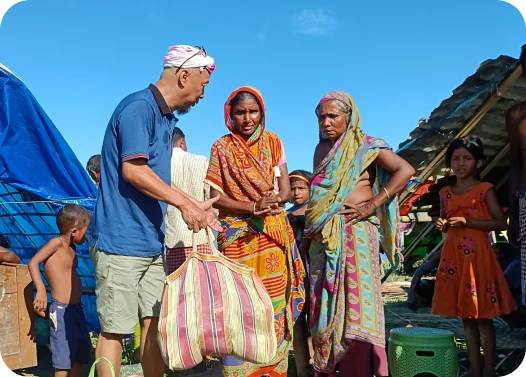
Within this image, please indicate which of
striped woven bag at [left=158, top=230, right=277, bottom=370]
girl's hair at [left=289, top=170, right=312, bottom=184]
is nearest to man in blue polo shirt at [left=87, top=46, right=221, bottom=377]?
striped woven bag at [left=158, top=230, right=277, bottom=370]

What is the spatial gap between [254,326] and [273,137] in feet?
4.91

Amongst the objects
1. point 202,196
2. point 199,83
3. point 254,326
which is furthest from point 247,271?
point 202,196

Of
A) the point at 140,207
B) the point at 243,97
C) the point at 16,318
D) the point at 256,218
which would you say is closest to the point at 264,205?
the point at 256,218

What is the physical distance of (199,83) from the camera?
2.99 m

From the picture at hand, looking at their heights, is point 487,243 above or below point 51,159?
below

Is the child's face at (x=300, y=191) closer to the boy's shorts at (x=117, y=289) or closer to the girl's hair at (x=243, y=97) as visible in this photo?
the girl's hair at (x=243, y=97)

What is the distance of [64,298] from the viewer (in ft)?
13.1

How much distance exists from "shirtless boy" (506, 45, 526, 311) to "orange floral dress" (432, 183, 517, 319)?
0.63 feet

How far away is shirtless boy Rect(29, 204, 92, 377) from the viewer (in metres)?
3.87

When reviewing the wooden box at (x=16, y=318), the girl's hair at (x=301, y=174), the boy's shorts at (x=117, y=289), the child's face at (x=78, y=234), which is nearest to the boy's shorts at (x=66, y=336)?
the wooden box at (x=16, y=318)

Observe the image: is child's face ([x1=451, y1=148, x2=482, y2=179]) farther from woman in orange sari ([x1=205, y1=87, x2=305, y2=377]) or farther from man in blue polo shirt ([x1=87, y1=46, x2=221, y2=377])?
man in blue polo shirt ([x1=87, y1=46, x2=221, y2=377])

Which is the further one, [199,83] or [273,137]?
[273,137]

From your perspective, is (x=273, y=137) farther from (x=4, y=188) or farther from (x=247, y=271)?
(x=4, y=188)

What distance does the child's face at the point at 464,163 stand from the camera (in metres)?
3.81
